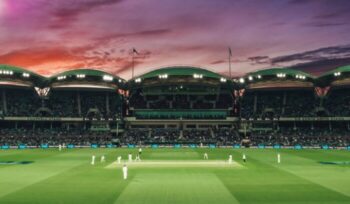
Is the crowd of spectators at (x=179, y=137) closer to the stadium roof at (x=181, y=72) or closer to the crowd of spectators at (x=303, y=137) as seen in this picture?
the crowd of spectators at (x=303, y=137)

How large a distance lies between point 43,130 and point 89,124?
40.2 feet

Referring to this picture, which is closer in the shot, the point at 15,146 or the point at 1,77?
the point at 15,146

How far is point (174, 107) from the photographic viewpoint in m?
102

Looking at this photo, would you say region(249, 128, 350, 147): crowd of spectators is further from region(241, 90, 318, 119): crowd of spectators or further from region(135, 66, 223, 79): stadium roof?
region(135, 66, 223, 79): stadium roof

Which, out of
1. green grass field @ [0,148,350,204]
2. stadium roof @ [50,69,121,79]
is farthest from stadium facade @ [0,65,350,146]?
green grass field @ [0,148,350,204]

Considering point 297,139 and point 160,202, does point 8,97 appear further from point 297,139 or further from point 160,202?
point 160,202

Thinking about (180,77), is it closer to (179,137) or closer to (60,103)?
(179,137)

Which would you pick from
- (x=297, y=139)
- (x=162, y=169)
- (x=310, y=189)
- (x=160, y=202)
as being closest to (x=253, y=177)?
(x=310, y=189)

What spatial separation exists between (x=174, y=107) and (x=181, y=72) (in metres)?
12.3

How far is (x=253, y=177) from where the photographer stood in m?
33.2

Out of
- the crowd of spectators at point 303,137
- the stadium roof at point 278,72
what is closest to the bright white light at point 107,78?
the stadium roof at point 278,72

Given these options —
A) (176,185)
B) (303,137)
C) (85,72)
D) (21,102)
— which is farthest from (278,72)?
(176,185)

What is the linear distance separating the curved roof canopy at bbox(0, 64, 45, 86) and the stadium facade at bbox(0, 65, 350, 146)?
232mm

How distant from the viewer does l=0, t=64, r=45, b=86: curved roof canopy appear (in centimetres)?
8862
